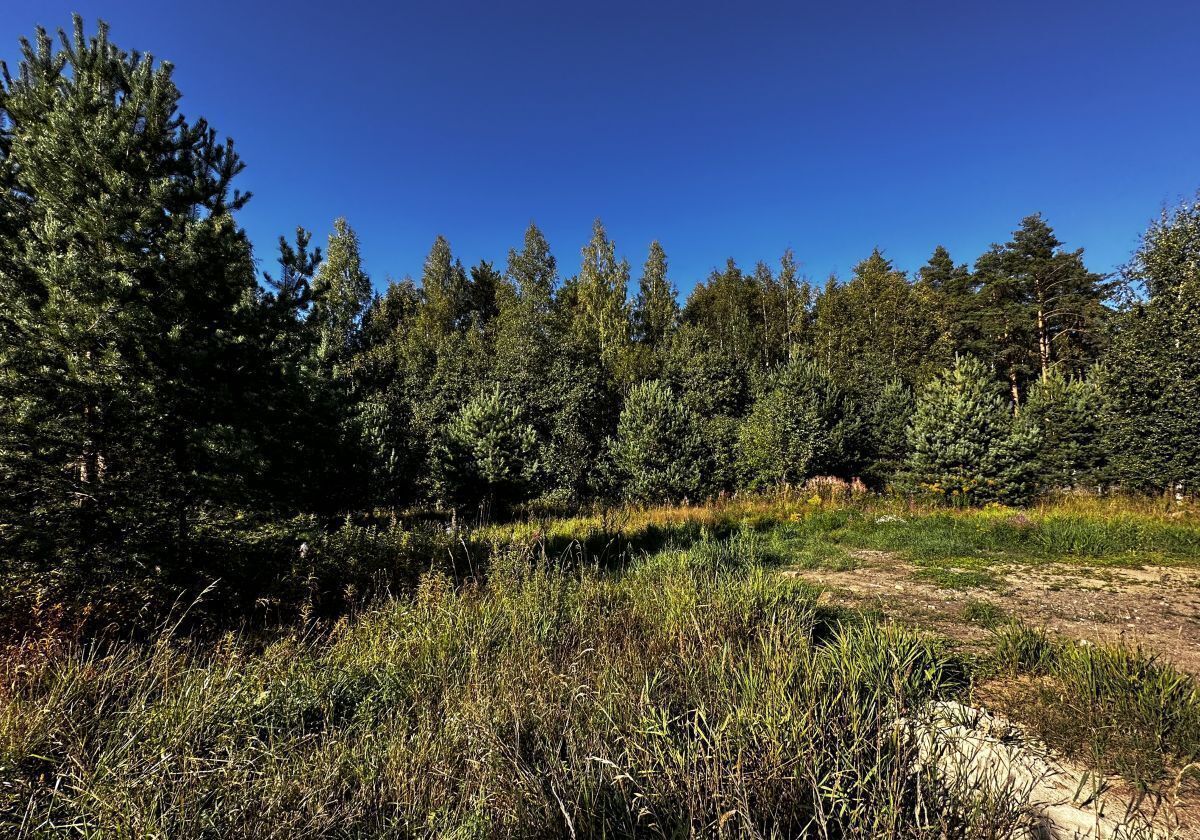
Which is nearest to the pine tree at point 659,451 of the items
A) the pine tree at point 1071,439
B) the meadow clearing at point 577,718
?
the meadow clearing at point 577,718

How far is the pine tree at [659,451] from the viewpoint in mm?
14859

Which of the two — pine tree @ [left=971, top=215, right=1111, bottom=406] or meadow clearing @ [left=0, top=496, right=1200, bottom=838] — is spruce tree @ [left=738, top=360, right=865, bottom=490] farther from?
pine tree @ [left=971, top=215, right=1111, bottom=406]

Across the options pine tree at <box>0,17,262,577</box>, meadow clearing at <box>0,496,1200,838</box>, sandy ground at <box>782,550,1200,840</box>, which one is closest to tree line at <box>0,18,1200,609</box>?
pine tree at <box>0,17,262,577</box>

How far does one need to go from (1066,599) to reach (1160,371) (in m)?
10.3

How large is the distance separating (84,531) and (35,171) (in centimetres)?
348

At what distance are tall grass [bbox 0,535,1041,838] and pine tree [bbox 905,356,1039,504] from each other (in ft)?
41.5

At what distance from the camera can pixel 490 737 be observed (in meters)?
2.20

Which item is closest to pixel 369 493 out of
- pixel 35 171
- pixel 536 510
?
pixel 536 510

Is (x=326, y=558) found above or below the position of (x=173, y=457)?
below

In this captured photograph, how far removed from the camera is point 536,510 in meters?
14.2

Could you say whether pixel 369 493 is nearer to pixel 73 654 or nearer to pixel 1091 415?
pixel 73 654

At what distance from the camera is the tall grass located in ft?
5.96

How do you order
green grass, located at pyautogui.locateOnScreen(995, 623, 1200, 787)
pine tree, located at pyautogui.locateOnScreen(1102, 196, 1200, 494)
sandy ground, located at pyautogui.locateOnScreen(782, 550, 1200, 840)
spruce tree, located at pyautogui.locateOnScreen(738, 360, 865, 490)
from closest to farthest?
1. green grass, located at pyautogui.locateOnScreen(995, 623, 1200, 787)
2. sandy ground, located at pyautogui.locateOnScreen(782, 550, 1200, 840)
3. pine tree, located at pyautogui.locateOnScreen(1102, 196, 1200, 494)
4. spruce tree, located at pyautogui.locateOnScreen(738, 360, 865, 490)

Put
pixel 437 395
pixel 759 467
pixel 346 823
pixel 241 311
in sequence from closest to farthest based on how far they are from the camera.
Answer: pixel 346 823
pixel 241 311
pixel 759 467
pixel 437 395
